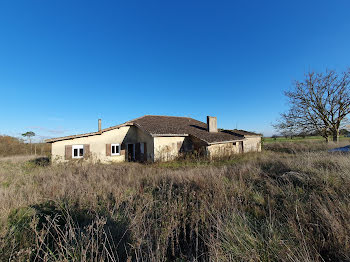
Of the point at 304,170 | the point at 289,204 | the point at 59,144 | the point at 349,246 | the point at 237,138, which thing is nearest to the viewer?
the point at 349,246

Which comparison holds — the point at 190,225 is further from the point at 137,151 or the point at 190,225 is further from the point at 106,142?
the point at 137,151

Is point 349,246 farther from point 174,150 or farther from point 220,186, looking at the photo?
point 174,150

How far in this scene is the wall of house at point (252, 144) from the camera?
17778 millimetres

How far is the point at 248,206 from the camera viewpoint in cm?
332

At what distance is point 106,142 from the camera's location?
14.3m

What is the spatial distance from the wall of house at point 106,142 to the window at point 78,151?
363mm

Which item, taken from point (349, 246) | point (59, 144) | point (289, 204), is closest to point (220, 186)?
point (289, 204)

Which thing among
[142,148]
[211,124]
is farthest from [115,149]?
[211,124]

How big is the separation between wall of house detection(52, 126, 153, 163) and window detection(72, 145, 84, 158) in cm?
36

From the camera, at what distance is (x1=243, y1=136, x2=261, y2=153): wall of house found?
17778 millimetres

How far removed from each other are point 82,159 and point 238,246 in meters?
14.2

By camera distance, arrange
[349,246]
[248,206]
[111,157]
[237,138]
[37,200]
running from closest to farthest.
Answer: [349,246] < [248,206] < [37,200] < [111,157] < [237,138]

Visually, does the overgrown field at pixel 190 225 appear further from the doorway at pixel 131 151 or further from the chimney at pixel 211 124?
the chimney at pixel 211 124

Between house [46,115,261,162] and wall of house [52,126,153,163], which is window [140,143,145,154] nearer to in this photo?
house [46,115,261,162]
